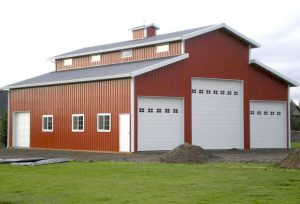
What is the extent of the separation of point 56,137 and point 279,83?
15.3 meters

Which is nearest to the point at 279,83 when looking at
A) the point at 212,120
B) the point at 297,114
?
the point at 212,120

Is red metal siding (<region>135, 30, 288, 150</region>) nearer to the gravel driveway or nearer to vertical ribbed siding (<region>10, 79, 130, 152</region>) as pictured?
vertical ribbed siding (<region>10, 79, 130, 152</region>)

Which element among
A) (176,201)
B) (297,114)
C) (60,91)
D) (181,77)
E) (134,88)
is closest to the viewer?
(176,201)

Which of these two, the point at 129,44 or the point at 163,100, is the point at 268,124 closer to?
the point at 163,100

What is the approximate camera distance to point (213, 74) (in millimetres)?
35188

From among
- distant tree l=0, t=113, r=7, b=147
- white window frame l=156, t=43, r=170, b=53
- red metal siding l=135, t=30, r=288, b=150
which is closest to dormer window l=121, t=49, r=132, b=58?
white window frame l=156, t=43, r=170, b=53

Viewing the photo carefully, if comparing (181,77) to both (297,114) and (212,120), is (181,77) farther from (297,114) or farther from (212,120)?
(297,114)

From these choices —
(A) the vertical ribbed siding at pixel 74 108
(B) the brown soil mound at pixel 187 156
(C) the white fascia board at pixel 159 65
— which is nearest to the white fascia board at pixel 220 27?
(C) the white fascia board at pixel 159 65

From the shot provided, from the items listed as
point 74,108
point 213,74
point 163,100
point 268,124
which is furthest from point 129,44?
point 268,124

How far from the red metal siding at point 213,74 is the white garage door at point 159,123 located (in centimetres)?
43

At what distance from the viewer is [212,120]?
35.0m

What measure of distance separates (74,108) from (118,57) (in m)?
6.52

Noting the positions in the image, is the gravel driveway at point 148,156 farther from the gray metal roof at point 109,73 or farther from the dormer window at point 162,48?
the dormer window at point 162,48

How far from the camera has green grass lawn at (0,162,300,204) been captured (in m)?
12.8
